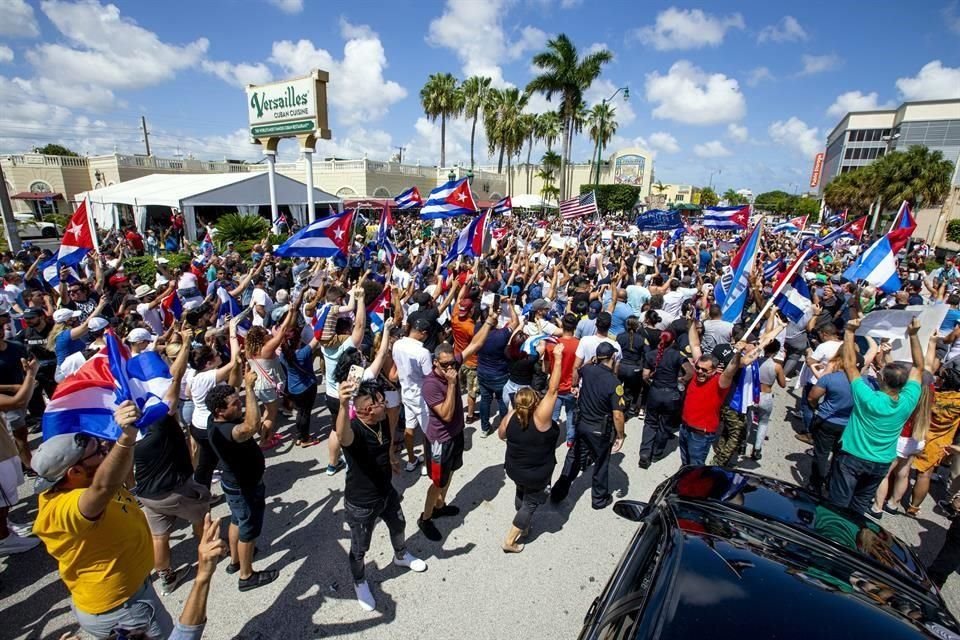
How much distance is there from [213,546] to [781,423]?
7.68 metres

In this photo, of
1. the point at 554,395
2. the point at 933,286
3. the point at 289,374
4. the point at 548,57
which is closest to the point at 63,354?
the point at 289,374

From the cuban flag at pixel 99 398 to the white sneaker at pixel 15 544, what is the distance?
2.37 metres

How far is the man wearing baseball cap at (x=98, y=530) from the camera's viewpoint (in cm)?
203

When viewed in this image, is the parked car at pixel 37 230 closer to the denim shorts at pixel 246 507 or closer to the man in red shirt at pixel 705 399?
the denim shorts at pixel 246 507

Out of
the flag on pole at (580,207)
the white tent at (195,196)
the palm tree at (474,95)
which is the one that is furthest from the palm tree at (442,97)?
the flag on pole at (580,207)

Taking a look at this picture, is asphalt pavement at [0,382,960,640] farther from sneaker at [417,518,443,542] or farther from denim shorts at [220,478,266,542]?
denim shorts at [220,478,266,542]

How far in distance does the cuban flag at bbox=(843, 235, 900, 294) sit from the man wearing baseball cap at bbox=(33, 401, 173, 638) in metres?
9.92

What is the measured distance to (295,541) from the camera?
13.8ft

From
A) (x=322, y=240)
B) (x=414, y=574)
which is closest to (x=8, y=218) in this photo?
(x=322, y=240)

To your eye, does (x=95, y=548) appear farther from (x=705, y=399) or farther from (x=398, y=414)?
(x=705, y=399)

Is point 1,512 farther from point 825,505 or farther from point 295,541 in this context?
point 825,505

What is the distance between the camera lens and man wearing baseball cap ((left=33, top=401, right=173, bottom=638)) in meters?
2.03

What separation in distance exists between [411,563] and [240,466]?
1630 millimetres

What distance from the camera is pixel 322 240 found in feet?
25.0
